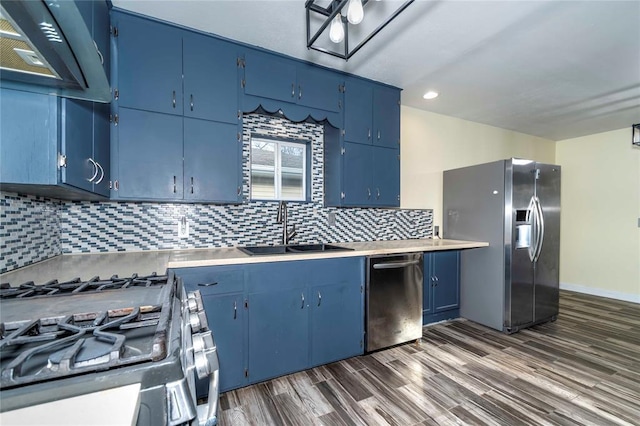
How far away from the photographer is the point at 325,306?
218cm

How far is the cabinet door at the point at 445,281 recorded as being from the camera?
3079 mm

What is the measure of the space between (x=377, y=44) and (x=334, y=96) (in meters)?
0.58

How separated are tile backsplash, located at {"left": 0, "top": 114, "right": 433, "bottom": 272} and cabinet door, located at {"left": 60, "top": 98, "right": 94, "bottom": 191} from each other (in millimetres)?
358

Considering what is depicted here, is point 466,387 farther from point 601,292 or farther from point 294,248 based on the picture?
point 601,292

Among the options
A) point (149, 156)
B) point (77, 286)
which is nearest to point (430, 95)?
point (149, 156)

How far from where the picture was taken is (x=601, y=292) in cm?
439

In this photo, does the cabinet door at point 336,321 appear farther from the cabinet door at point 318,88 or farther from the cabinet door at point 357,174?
the cabinet door at point 318,88

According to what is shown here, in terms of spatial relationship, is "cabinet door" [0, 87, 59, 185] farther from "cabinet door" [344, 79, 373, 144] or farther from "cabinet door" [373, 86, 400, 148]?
"cabinet door" [373, 86, 400, 148]

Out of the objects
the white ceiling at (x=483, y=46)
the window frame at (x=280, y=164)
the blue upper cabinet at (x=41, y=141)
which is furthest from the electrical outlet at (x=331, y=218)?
the blue upper cabinet at (x=41, y=141)

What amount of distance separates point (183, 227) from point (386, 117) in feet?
7.35

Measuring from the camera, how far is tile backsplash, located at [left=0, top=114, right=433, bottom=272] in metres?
1.52

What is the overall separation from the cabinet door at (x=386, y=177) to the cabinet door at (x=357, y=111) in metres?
0.20

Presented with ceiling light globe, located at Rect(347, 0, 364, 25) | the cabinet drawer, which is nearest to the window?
the cabinet drawer

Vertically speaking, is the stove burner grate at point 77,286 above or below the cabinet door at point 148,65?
below
